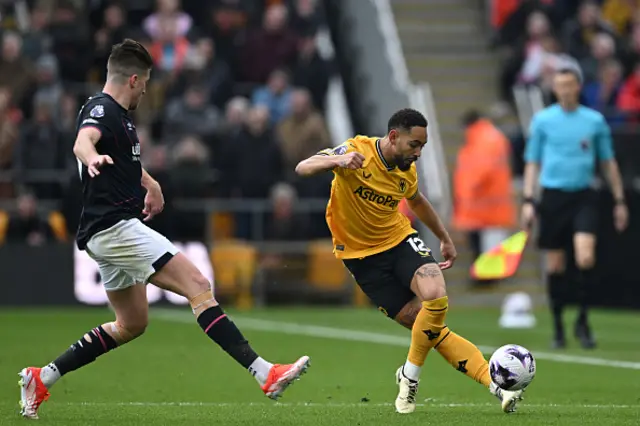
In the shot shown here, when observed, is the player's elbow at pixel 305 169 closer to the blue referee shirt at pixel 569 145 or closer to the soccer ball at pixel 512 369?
the soccer ball at pixel 512 369

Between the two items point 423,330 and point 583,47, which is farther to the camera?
point 583,47

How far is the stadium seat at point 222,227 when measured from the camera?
21.5 m

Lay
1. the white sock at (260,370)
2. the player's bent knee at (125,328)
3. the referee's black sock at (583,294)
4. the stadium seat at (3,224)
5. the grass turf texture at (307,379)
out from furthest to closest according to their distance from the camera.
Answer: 1. the stadium seat at (3,224)
2. the referee's black sock at (583,294)
3. the player's bent knee at (125,328)
4. the grass turf texture at (307,379)
5. the white sock at (260,370)

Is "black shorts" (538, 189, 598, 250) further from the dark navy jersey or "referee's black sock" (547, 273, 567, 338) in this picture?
the dark navy jersey

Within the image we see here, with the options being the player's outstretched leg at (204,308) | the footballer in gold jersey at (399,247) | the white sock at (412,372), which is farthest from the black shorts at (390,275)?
the player's outstretched leg at (204,308)

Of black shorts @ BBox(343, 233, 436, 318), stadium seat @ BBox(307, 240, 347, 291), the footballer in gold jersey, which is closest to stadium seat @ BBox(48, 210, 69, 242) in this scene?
stadium seat @ BBox(307, 240, 347, 291)

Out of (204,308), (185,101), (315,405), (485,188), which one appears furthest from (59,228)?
(204,308)

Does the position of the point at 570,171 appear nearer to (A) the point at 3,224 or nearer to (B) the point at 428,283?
(B) the point at 428,283

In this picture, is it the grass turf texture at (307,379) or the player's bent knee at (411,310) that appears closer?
the grass turf texture at (307,379)

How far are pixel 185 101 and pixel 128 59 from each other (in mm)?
13221

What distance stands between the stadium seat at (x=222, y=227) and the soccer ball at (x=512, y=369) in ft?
40.9

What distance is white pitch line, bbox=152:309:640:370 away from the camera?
13.3 metres

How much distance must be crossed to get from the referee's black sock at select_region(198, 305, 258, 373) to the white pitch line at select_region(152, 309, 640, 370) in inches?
198

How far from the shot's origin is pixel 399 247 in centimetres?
982
